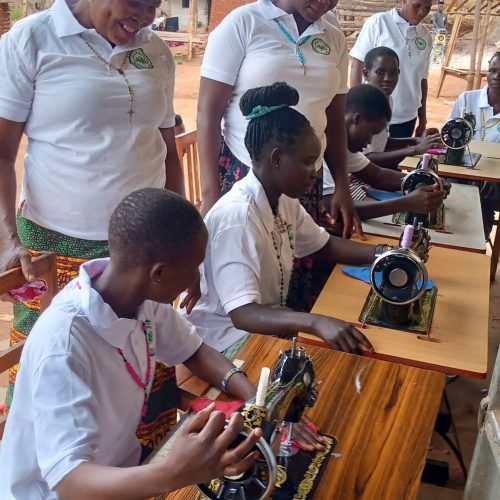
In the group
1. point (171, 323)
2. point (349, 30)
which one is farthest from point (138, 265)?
point (349, 30)

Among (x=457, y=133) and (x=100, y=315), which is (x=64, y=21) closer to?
(x=100, y=315)

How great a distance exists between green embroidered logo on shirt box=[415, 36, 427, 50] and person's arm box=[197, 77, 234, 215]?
2.32m

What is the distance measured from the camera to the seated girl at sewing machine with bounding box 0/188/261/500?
0.98m

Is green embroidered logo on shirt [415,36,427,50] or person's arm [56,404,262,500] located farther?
green embroidered logo on shirt [415,36,427,50]

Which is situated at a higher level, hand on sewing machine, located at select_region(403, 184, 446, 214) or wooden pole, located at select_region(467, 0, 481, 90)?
hand on sewing machine, located at select_region(403, 184, 446, 214)

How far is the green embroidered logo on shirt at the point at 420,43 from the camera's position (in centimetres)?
422

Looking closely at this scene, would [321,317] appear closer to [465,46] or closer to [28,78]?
[28,78]

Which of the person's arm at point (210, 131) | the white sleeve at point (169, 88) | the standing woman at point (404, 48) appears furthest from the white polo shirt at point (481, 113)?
the white sleeve at point (169, 88)

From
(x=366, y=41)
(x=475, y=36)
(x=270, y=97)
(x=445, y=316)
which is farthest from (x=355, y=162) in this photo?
(x=475, y=36)

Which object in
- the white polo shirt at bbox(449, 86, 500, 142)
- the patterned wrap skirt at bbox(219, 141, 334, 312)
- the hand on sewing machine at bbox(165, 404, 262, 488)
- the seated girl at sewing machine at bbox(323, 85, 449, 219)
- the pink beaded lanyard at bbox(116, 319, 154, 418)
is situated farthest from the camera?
the white polo shirt at bbox(449, 86, 500, 142)

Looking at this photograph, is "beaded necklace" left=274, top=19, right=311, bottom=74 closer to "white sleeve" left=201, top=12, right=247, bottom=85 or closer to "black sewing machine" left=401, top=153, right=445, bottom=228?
"white sleeve" left=201, top=12, right=247, bottom=85

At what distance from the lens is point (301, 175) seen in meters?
1.98

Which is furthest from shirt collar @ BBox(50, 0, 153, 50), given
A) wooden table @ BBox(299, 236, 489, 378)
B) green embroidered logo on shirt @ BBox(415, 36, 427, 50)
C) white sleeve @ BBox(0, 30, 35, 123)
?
green embroidered logo on shirt @ BBox(415, 36, 427, 50)

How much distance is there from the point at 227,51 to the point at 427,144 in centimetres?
196
